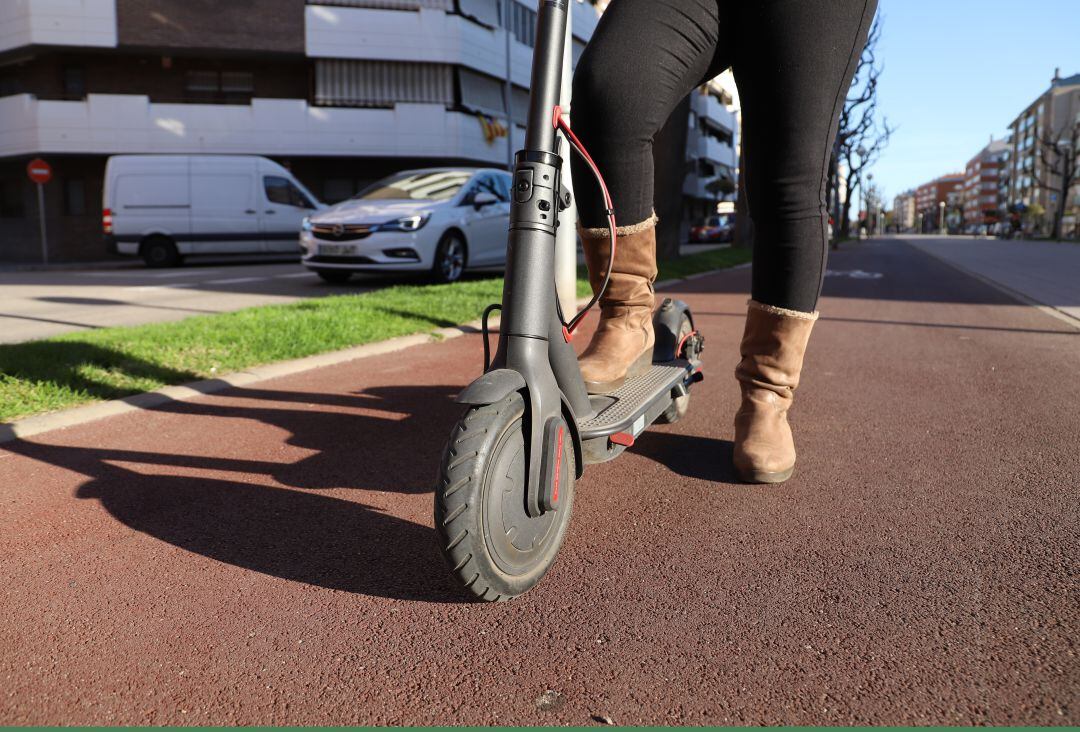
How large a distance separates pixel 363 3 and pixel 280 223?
12.8 metres

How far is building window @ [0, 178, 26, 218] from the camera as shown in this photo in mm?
29516

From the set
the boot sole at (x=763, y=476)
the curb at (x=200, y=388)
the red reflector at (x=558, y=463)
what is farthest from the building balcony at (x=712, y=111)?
the red reflector at (x=558, y=463)

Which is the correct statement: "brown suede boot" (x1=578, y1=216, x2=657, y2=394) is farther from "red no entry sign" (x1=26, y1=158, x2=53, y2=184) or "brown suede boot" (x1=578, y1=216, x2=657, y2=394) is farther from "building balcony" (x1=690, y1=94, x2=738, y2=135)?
"building balcony" (x1=690, y1=94, x2=738, y2=135)

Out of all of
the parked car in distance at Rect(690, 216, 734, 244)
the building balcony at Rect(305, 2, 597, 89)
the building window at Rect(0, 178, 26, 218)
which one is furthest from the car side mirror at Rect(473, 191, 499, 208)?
the parked car in distance at Rect(690, 216, 734, 244)

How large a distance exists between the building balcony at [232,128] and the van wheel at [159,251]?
884 centimetres

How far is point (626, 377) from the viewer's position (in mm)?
2676

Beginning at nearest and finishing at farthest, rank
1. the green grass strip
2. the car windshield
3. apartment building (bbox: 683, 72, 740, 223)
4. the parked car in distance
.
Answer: the green grass strip → the car windshield → the parked car in distance → apartment building (bbox: 683, 72, 740, 223)

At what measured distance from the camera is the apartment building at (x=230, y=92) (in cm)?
Result: 2650

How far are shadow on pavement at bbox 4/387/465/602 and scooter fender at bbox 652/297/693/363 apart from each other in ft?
2.76

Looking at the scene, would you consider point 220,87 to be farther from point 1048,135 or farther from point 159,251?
point 1048,135

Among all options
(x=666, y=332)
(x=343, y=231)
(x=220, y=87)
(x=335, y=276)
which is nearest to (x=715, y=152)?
(x=220, y=87)

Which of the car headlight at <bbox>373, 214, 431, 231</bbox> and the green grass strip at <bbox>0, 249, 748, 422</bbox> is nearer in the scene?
the green grass strip at <bbox>0, 249, 748, 422</bbox>

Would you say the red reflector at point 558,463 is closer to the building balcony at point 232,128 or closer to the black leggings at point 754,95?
the black leggings at point 754,95

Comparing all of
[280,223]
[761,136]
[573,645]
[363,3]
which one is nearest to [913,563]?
[573,645]
